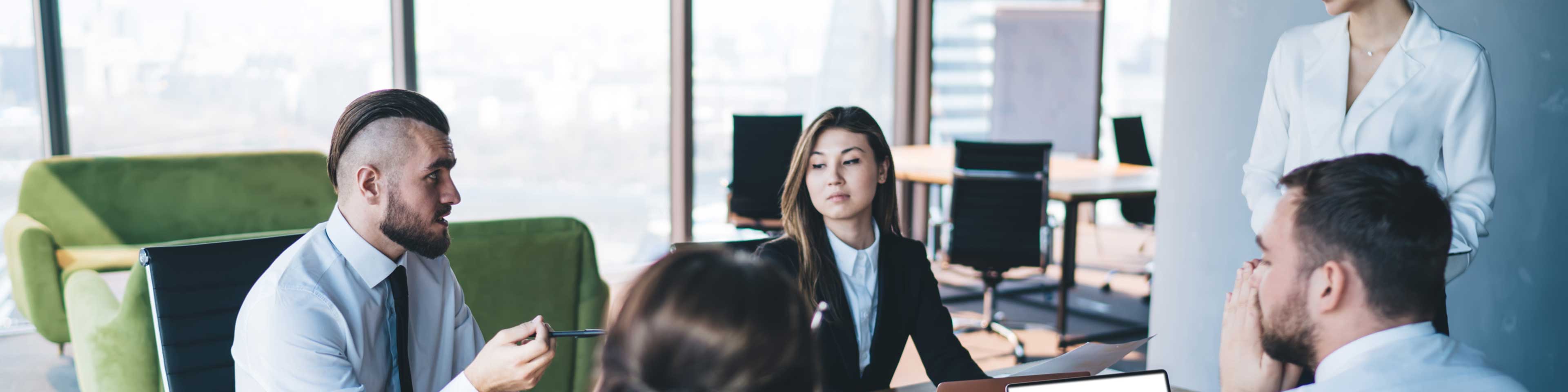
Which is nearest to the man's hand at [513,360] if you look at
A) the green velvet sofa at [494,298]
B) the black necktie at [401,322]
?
the black necktie at [401,322]

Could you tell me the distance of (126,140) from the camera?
522 cm

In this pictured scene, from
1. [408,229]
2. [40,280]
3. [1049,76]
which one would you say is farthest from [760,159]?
[408,229]

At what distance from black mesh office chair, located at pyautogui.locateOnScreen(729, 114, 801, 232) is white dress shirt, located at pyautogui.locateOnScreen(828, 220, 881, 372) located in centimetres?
347

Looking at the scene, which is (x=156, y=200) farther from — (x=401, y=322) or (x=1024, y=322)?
(x=1024, y=322)

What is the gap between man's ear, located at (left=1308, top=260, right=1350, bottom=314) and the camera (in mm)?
1244

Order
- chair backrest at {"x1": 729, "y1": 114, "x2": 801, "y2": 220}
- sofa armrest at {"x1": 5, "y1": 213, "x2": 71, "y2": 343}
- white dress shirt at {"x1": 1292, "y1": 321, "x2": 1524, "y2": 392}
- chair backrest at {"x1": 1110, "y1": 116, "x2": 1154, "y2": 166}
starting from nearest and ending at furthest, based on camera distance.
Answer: white dress shirt at {"x1": 1292, "y1": 321, "x2": 1524, "y2": 392} → sofa armrest at {"x1": 5, "y1": 213, "x2": 71, "y2": 343} → chair backrest at {"x1": 729, "y1": 114, "x2": 801, "y2": 220} → chair backrest at {"x1": 1110, "y1": 116, "x2": 1154, "y2": 166}

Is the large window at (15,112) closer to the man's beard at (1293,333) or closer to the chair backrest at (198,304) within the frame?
the chair backrest at (198,304)

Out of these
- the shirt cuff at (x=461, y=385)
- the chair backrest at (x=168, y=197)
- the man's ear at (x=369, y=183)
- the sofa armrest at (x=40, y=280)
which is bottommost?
the sofa armrest at (x=40, y=280)

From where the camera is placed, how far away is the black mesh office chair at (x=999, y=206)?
445 cm

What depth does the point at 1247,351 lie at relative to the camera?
Result: 145 cm

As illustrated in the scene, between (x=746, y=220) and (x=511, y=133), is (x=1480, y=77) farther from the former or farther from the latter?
(x=511, y=133)

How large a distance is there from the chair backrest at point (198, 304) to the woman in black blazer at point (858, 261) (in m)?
0.91

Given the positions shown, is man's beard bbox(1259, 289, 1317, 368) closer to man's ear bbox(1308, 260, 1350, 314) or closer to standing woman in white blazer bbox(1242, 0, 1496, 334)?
man's ear bbox(1308, 260, 1350, 314)

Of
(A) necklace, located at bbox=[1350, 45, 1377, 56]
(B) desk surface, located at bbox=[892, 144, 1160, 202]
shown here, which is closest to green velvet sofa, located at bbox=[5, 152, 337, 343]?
(B) desk surface, located at bbox=[892, 144, 1160, 202]
